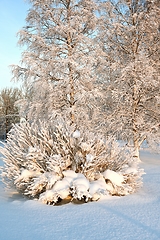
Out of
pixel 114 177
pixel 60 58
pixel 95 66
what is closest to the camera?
pixel 114 177

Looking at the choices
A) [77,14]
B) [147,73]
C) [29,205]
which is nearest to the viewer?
[29,205]

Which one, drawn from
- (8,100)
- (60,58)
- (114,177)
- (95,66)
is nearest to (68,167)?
(114,177)

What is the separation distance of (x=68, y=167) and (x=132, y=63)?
215 inches

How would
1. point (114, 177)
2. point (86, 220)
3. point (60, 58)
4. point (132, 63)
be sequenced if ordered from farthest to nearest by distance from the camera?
point (60, 58), point (132, 63), point (114, 177), point (86, 220)

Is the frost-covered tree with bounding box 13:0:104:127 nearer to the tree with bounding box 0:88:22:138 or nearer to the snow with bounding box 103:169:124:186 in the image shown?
the snow with bounding box 103:169:124:186

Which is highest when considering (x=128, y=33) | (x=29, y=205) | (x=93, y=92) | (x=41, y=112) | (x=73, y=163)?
(x=128, y=33)

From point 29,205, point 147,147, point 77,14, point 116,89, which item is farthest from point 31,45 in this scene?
point 29,205

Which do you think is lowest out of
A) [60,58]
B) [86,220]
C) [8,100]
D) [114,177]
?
[86,220]

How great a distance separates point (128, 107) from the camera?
369 inches

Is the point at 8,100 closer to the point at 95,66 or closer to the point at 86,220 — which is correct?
the point at 95,66

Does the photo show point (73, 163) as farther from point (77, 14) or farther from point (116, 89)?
point (77, 14)

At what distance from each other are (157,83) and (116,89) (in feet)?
4.86

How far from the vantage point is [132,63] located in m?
8.46

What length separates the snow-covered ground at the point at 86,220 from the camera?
2496 millimetres
